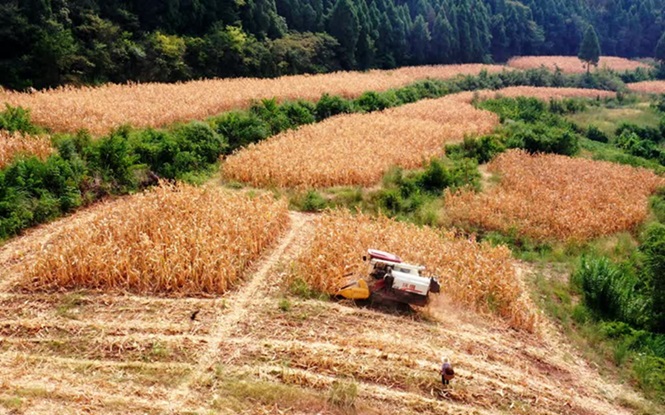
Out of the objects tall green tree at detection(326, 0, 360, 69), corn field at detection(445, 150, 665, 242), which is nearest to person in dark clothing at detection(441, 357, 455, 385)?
corn field at detection(445, 150, 665, 242)

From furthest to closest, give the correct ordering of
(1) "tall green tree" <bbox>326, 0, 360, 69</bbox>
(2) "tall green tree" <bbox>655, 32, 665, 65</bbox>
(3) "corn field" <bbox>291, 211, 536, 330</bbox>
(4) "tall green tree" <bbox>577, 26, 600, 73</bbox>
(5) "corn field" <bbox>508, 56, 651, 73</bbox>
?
1. (2) "tall green tree" <bbox>655, 32, 665, 65</bbox>
2. (5) "corn field" <bbox>508, 56, 651, 73</bbox>
3. (4) "tall green tree" <bbox>577, 26, 600, 73</bbox>
4. (1) "tall green tree" <bbox>326, 0, 360, 69</bbox>
5. (3) "corn field" <bbox>291, 211, 536, 330</bbox>

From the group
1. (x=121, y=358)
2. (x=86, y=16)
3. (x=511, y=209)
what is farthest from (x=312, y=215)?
(x=86, y=16)

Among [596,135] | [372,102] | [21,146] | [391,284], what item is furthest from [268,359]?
[596,135]

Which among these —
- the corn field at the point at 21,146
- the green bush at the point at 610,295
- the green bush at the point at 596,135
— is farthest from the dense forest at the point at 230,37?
the green bush at the point at 610,295

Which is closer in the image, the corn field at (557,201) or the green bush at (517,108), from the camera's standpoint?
the corn field at (557,201)

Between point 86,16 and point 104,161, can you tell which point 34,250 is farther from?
point 86,16

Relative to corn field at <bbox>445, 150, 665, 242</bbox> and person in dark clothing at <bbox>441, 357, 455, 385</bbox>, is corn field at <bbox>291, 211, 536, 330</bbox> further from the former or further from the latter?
person in dark clothing at <bbox>441, 357, 455, 385</bbox>

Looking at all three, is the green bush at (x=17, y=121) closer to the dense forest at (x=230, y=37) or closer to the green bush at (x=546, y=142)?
the dense forest at (x=230, y=37)
